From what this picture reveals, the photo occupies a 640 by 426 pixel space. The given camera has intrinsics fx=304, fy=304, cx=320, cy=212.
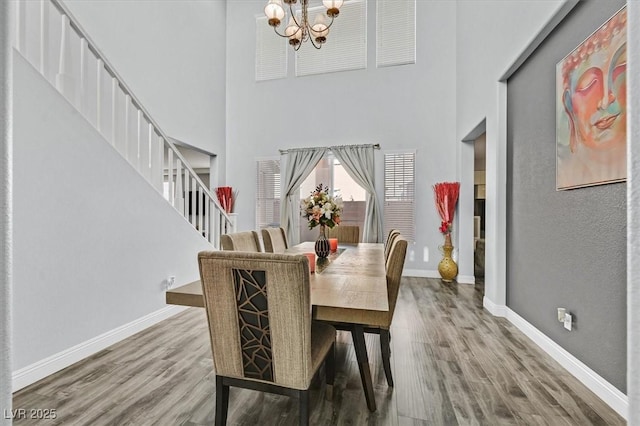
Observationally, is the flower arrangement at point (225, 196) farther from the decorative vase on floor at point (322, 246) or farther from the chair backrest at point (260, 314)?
the chair backrest at point (260, 314)

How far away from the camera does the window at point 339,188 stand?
18.2 feet

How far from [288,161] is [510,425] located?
16.2 feet

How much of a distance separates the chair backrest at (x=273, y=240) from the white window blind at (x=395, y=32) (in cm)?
390

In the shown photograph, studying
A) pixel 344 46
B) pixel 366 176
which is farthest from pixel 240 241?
pixel 344 46

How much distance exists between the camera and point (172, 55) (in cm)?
475

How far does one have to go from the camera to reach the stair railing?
8.57 feet

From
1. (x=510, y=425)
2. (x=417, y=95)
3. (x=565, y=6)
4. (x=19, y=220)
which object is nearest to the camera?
(x=510, y=425)

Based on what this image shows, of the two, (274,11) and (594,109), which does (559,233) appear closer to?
(594,109)

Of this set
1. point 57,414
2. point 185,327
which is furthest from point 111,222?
point 57,414

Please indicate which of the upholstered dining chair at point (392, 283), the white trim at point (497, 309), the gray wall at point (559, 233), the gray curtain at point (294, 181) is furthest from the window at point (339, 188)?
the upholstered dining chair at point (392, 283)

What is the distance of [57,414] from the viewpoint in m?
1.68

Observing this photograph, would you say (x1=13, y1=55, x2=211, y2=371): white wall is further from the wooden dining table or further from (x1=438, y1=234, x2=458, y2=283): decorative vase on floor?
(x1=438, y1=234, x2=458, y2=283): decorative vase on floor

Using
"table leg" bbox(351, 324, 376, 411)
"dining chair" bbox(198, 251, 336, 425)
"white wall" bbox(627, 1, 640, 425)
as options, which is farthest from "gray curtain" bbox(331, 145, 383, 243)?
"white wall" bbox(627, 1, 640, 425)

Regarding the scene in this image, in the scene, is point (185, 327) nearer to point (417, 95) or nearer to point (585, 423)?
point (585, 423)
